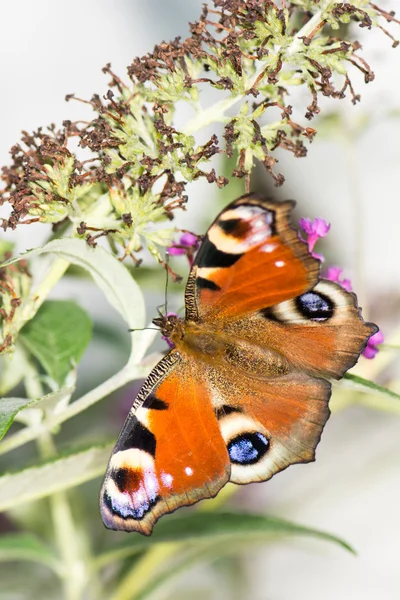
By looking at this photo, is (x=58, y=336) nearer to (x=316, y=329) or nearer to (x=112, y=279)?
(x=112, y=279)

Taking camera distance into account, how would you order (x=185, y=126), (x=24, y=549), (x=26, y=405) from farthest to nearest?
(x=24, y=549) < (x=185, y=126) < (x=26, y=405)

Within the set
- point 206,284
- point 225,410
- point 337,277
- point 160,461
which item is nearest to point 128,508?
point 160,461

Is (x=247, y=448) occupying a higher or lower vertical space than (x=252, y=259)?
lower

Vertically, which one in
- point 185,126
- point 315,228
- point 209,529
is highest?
point 185,126

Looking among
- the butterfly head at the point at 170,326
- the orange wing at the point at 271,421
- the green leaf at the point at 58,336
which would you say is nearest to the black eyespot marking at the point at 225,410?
the orange wing at the point at 271,421

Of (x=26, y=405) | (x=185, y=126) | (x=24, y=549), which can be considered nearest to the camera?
(x=26, y=405)

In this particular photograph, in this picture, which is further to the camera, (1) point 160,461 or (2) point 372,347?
(2) point 372,347
